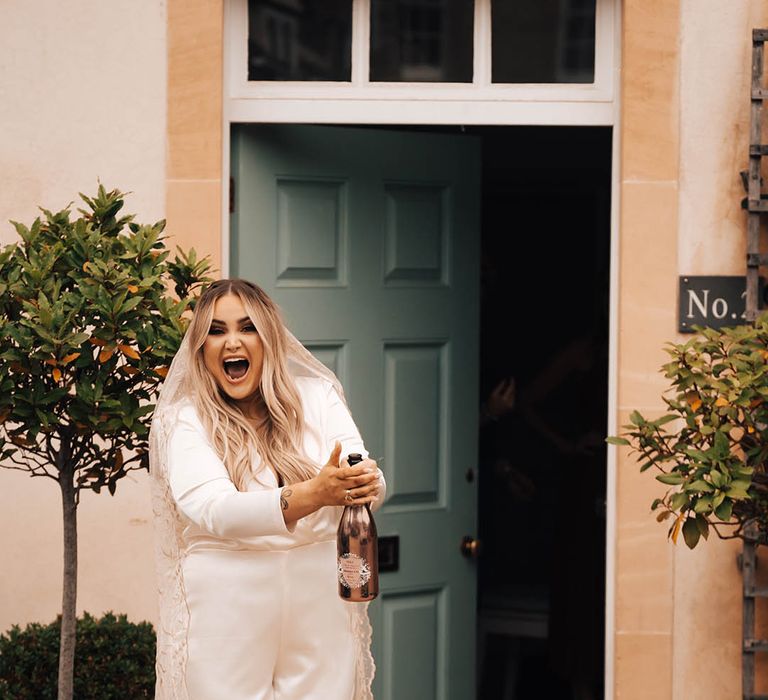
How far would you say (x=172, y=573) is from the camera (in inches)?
135

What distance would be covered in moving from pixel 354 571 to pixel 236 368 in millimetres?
608

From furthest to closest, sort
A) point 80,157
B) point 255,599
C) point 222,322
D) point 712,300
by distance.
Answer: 1. point 80,157
2. point 712,300
3. point 222,322
4. point 255,599

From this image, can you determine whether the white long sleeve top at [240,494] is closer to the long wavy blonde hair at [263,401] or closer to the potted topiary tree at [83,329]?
the long wavy blonde hair at [263,401]

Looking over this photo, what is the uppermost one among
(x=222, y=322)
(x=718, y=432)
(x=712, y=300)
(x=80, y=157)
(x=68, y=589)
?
(x=80, y=157)

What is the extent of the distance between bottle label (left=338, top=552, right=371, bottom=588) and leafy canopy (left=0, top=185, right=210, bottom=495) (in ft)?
2.89

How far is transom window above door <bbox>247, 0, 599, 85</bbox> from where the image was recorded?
4855mm

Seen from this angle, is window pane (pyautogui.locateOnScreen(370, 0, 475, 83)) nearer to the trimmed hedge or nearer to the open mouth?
the open mouth

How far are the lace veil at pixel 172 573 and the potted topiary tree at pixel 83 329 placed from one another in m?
0.26

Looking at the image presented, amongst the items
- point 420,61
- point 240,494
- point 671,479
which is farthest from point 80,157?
point 671,479

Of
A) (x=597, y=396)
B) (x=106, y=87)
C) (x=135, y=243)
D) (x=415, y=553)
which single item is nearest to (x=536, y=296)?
(x=597, y=396)

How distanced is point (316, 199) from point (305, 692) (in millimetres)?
2203

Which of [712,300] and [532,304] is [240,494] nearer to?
[712,300]

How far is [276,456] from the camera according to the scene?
11.1ft

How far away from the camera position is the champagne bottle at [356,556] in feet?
10.4
